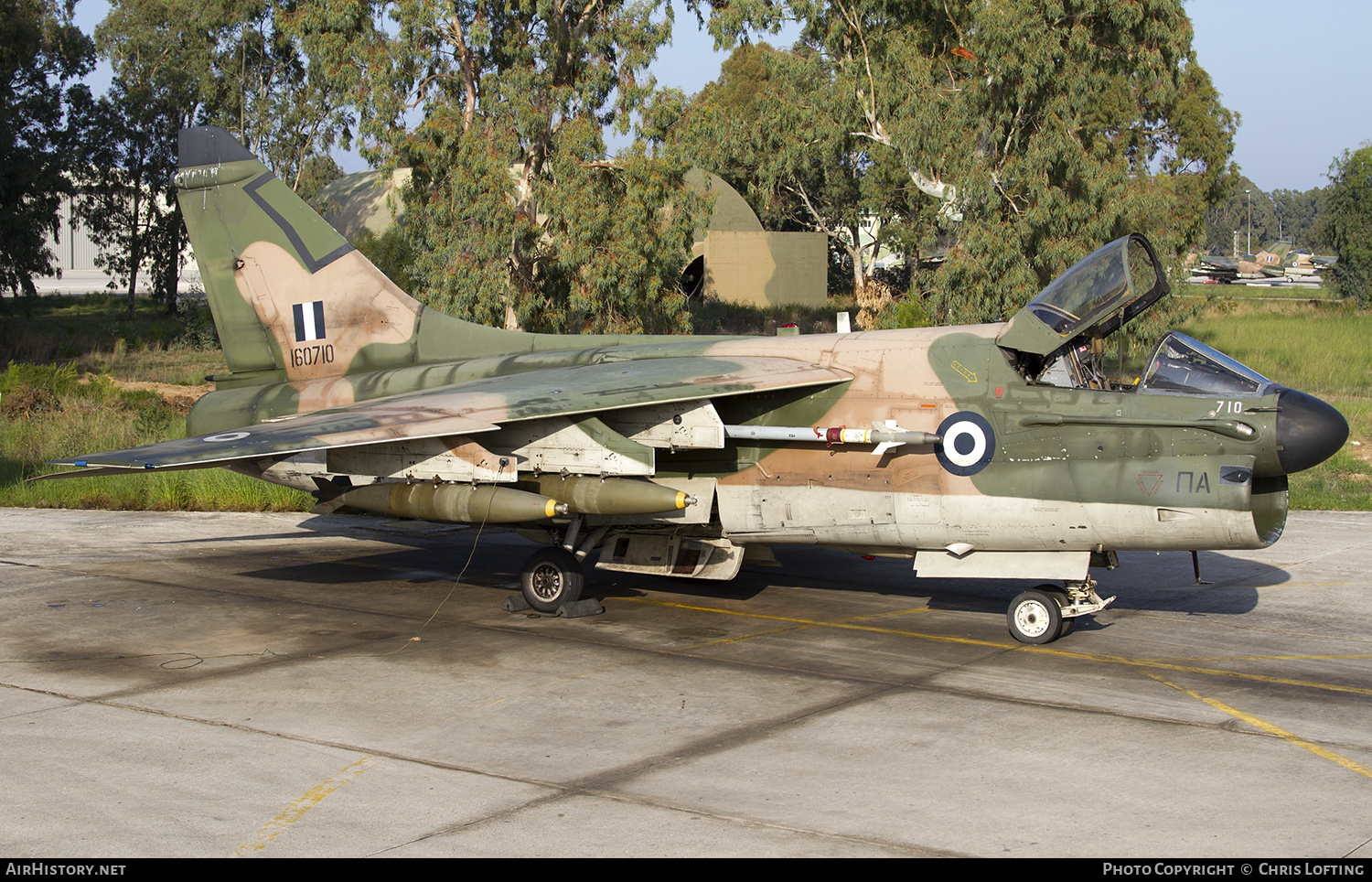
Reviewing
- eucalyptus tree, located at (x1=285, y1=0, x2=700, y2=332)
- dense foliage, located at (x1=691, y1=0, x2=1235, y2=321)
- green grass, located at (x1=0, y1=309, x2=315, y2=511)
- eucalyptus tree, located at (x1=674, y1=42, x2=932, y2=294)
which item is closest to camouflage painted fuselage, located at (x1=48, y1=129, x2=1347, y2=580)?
green grass, located at (x1=0, y1=309, x2=315, y2=511)

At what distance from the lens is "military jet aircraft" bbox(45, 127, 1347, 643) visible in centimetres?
994

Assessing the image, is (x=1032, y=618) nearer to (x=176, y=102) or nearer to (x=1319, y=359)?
(x=1319, y=359)

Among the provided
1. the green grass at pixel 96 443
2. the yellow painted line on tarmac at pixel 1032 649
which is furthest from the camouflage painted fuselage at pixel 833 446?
the green grass at pixel 96 443

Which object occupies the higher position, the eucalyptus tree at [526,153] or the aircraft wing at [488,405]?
the eucalyptus tree at [526,153]

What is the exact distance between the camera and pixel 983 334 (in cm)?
1088

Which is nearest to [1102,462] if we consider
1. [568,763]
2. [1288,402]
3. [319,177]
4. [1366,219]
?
[1288,402]

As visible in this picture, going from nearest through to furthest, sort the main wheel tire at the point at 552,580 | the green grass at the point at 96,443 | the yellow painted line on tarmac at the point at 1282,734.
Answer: the yellow painted line on tarmac at the point at 1282,734
the main wheel tire at the point at 552,580
the green grass at the point at 96,443

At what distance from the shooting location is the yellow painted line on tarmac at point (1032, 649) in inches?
370

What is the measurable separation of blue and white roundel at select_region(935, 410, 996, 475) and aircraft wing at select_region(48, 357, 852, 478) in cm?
118

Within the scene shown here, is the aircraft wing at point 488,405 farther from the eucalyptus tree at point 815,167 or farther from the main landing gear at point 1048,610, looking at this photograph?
the eucalyptus tree at point 815,167

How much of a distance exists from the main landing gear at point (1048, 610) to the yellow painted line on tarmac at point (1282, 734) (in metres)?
1.23

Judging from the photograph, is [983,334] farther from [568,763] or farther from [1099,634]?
[568,763]

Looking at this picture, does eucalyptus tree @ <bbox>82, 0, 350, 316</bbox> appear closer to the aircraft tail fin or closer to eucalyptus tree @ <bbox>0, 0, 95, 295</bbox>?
eucalyptus tree @ <bbox>0, 0, 95, 295</bbox>

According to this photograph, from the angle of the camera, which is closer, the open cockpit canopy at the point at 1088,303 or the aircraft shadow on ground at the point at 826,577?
the open cockpit canopy at the point at 1088,303
